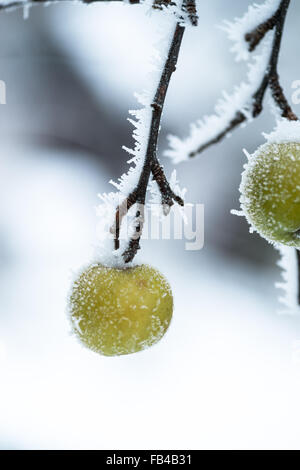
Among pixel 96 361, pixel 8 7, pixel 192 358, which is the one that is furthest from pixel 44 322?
pixel 8 7

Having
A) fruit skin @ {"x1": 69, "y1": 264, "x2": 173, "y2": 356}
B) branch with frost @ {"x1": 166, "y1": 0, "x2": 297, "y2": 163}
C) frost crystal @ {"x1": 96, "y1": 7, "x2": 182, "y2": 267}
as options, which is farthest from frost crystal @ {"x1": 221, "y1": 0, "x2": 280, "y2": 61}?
fruit skin @ {"x1": 69, "y1": 264, "x2": 173, "y2": 356}

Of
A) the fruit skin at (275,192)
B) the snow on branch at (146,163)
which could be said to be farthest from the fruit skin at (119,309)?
the fruit skin at (275,192)

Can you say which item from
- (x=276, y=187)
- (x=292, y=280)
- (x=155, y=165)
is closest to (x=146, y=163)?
(x=155, y=165)

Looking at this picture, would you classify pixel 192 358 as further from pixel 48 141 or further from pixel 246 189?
pixel 246 189

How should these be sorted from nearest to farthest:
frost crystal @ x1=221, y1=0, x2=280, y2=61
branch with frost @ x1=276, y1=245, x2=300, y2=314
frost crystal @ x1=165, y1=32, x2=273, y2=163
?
frost crystal @ x1=221, y1=0, x2=280, y2=61, frost crystal @ x1=165, y1=32, x2=273, y2=163, branch with frost @ x1=276, y1=245, x2=300, y2=314

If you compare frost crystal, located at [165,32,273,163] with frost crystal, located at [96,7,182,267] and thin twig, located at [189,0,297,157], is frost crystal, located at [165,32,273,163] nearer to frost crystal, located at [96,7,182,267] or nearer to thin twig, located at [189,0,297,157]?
thin twig, located at [189,0,297,157]

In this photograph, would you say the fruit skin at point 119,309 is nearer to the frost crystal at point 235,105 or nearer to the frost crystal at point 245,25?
the frost crystal at point 235,105
